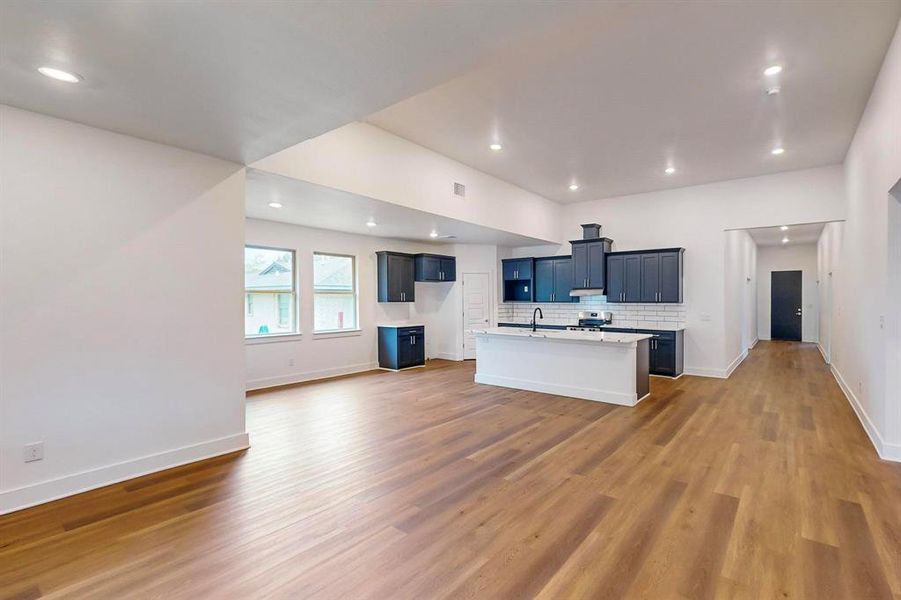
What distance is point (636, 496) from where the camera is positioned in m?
2.96

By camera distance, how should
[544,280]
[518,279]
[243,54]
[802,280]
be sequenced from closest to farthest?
[243,54]
[544,280]
[518,279]
[802,280]

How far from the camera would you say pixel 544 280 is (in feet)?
29.3

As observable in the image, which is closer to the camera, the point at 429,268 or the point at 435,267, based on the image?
the point at 429,268

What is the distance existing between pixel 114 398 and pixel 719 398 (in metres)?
6.72

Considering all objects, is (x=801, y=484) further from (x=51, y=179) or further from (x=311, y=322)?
(x=311, y=322)

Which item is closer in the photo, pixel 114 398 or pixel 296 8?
pixel 296 8

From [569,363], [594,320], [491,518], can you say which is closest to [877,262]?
[569,363]

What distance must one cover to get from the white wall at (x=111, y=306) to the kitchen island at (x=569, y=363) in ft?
12.3

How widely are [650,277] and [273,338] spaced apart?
255 inches

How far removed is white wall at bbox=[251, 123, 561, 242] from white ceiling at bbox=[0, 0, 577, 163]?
130 cm

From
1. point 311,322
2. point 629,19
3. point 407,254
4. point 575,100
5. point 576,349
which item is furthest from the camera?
point 407,254

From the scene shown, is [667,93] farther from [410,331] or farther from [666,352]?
[410,331]

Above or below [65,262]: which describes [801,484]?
below

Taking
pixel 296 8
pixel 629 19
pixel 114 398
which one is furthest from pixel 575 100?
pixel 114 398
